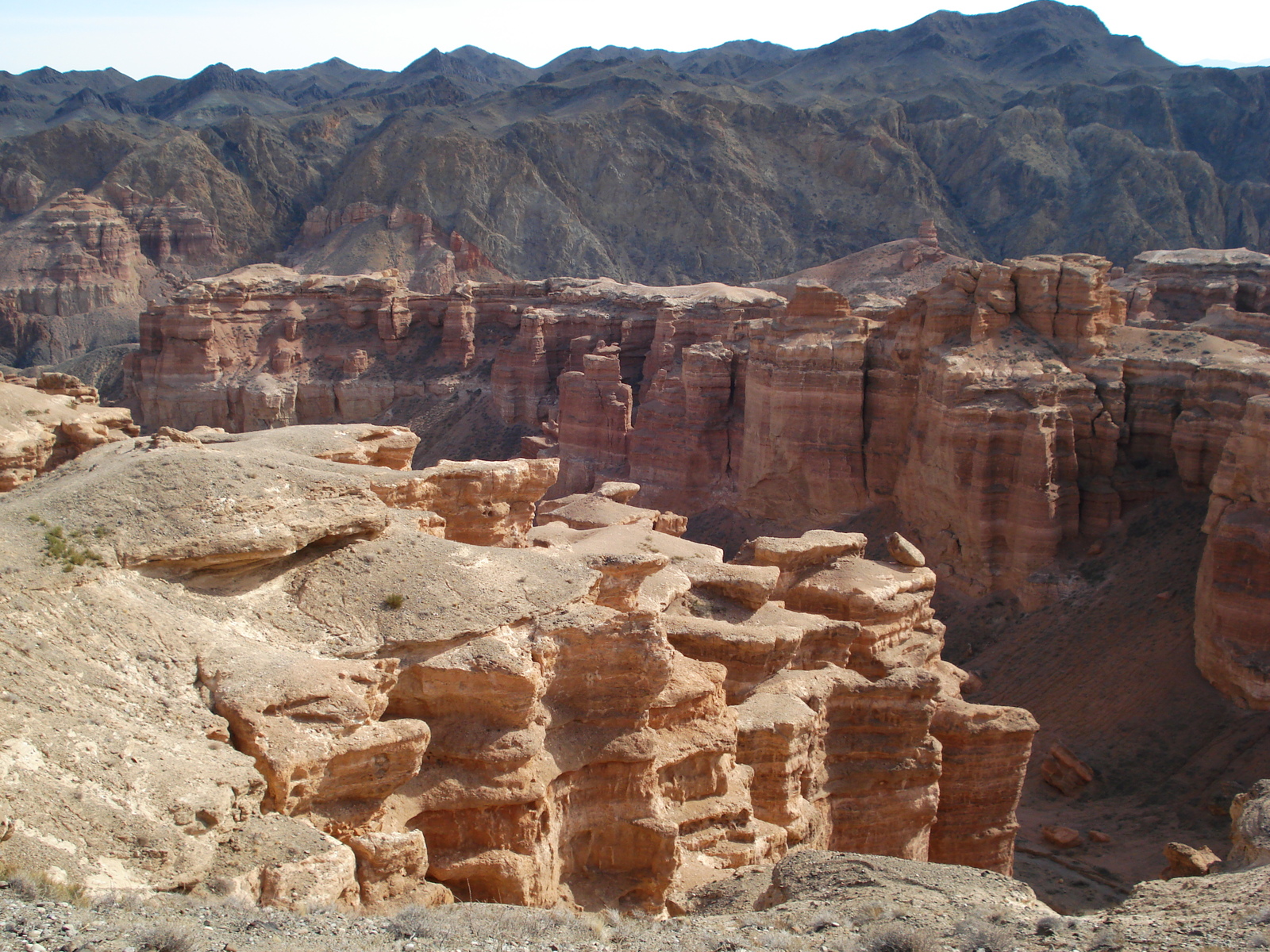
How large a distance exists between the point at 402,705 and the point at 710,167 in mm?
90574

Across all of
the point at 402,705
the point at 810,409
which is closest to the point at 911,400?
the point at 810,409

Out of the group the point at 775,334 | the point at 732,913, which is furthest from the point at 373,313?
the point at 732,913

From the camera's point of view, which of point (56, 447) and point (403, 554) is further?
point (56, 447)

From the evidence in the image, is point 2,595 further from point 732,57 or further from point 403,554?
point 732,57

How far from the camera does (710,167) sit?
96938 millimetres

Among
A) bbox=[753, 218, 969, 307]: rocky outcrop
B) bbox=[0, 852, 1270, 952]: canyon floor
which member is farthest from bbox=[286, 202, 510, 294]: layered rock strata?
bbox=[0, 852, 1270, 952]: canyon floor

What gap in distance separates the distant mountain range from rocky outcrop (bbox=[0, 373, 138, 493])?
193 ft

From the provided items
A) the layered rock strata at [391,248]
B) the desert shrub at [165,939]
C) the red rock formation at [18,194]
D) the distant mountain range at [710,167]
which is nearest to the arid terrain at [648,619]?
the desert shrub at [165,939]

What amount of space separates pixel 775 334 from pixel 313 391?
27.9 meters

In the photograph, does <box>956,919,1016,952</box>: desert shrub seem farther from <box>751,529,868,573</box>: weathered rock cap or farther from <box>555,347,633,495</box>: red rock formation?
<box>555,347,633,495</box>: red rock formation

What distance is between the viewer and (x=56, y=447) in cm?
2019

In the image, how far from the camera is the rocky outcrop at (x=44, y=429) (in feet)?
61.6

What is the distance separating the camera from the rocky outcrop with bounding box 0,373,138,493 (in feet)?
61.6

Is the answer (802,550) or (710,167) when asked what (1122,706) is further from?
(710,167)
